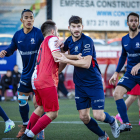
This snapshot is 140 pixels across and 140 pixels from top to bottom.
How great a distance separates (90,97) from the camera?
12.9ft

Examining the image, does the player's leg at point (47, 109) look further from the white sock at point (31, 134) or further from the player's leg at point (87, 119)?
the player's leg at point (87, 119)

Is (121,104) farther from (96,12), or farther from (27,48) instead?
(96,12)

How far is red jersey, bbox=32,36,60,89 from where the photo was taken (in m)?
3.61

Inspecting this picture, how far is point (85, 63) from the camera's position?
12.2 ft

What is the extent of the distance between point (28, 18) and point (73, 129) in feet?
7.61

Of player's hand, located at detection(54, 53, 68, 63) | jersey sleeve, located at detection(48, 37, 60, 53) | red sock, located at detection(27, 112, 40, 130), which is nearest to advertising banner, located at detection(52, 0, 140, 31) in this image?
red sock, located at detection(27, 112, 40, 130)

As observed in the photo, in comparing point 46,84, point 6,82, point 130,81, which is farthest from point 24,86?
point 6,82

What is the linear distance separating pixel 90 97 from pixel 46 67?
812 millimetres

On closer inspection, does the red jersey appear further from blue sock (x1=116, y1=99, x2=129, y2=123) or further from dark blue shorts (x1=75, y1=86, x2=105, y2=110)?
blue sock (x1=116, y1=99, x2=129, y2=123)

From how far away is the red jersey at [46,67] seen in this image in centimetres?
361

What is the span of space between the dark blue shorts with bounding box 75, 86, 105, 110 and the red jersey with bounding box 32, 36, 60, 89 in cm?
52

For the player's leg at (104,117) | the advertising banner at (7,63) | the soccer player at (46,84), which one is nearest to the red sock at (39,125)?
the soccer player at (46,84)

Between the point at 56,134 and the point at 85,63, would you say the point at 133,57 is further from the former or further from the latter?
the point at 56,134

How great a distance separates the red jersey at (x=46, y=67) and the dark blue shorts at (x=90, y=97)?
52cm
